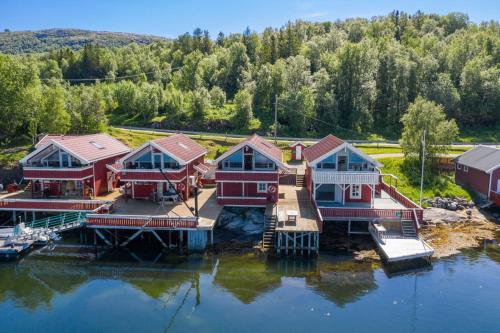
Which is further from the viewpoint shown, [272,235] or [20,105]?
[20,105]

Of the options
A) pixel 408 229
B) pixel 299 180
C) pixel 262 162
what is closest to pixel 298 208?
pixel 262 162

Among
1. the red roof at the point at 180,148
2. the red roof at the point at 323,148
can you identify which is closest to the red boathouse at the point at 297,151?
the red roof at the point at 323,148

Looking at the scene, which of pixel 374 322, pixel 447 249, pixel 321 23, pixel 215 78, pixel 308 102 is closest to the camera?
pixel 374 322

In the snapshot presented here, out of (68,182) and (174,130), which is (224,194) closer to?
(68,182)

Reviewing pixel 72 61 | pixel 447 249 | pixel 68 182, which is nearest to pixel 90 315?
pixel 68 182

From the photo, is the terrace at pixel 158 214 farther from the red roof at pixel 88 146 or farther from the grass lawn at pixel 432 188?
the grass lawn at pixel 432 188

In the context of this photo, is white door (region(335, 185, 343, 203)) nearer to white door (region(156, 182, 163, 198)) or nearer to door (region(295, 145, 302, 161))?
white door (region(156, 182, 163, 198))

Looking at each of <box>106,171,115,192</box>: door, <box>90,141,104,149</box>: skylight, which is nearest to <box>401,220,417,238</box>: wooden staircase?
<box>106,171,115,192</box>: door
